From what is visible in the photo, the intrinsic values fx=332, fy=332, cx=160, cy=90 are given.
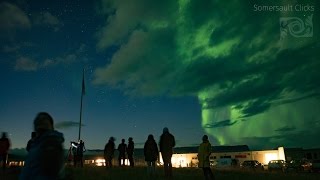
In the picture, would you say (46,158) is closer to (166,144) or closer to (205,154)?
(205,154)

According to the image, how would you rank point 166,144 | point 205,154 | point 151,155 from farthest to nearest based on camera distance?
point 151,155 → point 166,144 → point 205,154

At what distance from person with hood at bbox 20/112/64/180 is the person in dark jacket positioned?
11540mm

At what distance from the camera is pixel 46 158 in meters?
3.24

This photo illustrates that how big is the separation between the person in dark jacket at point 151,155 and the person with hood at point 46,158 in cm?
1154

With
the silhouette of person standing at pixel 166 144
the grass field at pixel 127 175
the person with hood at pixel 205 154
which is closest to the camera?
the person with hood at pixel 205 154

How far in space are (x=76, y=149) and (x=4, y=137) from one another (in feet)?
20.7

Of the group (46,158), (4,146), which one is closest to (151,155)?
(4,146)

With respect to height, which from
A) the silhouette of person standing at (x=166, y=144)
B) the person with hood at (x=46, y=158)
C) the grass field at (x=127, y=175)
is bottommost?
the grass field at (x=127, y=175)

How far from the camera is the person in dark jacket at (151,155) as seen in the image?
48.4 ft

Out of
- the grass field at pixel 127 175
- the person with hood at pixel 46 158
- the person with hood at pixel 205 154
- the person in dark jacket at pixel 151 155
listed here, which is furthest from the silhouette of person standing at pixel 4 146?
the person with hood at pixel 46 158

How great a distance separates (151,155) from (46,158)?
11776 mm

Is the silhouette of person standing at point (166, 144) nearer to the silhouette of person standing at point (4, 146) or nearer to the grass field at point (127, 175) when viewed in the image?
the grass field at point (127, 175)

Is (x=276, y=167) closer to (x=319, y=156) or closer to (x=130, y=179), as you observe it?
(x=130, y=179)

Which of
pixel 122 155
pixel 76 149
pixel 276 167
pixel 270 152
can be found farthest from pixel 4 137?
pixel 270 152
